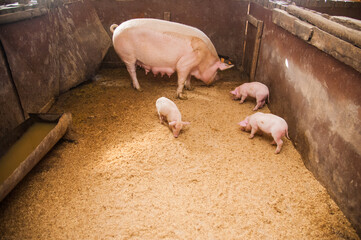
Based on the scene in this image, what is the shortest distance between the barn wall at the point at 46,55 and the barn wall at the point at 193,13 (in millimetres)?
406

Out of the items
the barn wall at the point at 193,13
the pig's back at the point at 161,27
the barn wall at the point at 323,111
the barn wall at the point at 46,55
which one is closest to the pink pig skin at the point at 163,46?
the pig's back at the point at 161,27

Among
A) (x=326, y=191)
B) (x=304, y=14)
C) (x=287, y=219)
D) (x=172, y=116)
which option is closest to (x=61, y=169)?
(x=172, y=116)

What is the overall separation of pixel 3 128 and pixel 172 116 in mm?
2168

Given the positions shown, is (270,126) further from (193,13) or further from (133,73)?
(193,13)

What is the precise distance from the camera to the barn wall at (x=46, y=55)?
3363mm

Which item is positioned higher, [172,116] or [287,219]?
[172,116]

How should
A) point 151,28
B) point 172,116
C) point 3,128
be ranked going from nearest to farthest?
point 3,128 < point 172,116 < point 151,28

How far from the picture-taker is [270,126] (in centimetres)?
338

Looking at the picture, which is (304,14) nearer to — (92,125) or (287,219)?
(287,219)

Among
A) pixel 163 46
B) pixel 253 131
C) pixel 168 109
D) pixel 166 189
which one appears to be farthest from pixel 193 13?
pixel 166 189

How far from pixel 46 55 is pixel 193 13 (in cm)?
340

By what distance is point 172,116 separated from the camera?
372 cm

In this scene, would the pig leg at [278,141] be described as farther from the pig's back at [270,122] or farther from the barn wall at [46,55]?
the barn wall at [46,55]

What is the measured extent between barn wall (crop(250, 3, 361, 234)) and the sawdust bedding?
0.19 m
